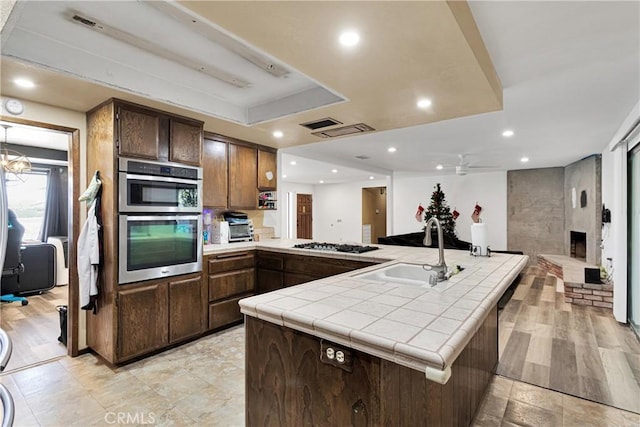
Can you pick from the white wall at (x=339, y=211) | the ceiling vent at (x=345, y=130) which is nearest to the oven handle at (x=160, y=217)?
the ceiling vent at (x=345, y=130)

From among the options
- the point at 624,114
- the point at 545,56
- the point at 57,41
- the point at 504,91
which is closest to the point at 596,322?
the point at 624,114

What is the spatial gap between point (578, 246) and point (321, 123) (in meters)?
6.94

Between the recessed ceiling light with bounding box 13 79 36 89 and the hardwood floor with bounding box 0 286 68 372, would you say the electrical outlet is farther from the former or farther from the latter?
the hardwood floor with bounding box 0 286 68 372

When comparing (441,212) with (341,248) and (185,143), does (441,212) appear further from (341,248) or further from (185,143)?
(185,143)

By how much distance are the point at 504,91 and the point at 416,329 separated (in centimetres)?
246

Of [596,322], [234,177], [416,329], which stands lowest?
[596,322]

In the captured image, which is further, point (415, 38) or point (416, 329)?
point (415, 38)

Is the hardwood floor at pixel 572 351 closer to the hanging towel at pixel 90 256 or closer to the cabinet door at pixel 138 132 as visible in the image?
the hanging towel at pixel 90 256

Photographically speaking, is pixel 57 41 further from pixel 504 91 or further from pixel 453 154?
pixel 453 154

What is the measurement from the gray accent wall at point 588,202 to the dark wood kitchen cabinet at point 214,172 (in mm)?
6187

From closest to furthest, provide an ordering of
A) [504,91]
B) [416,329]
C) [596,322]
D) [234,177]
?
[416,329] < [504,91] < [596,322] < [234,177]

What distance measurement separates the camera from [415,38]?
1.57 m

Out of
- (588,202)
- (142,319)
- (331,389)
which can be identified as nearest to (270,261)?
(142,319)

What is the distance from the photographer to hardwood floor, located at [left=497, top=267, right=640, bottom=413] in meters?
2.33
